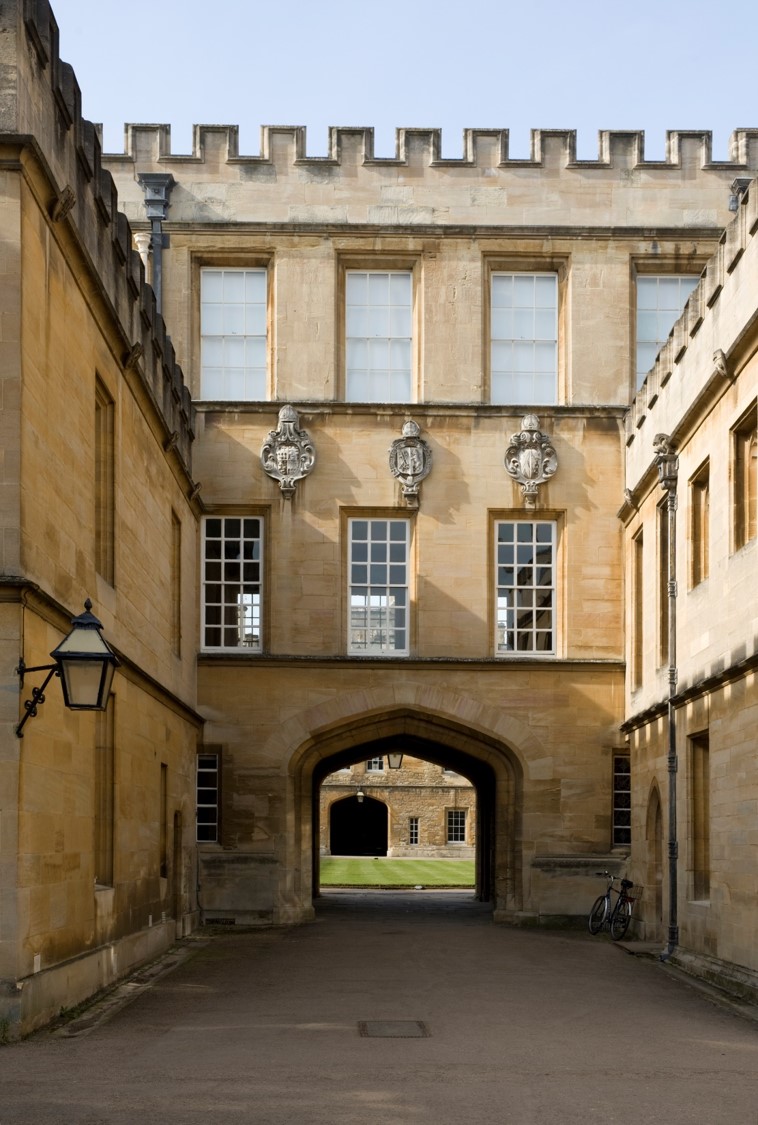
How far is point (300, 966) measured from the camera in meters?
16.6

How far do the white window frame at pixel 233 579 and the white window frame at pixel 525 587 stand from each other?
11.2ft

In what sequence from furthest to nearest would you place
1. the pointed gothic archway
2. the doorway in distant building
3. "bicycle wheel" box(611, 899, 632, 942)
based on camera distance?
the doorway in distant building → the pointed gothic archway → "bicycle wheel" box(611, 899, 632, 942)

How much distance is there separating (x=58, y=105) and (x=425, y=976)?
845cm

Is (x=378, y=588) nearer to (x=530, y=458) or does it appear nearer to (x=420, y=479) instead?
(x=420, y=479)

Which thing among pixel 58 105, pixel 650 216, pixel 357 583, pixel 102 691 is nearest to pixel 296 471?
pixel 357 583

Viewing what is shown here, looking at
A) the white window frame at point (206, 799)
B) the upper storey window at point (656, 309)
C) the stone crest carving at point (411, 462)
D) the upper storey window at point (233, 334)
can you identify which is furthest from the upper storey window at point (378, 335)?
the white window frame at point (206, 799)

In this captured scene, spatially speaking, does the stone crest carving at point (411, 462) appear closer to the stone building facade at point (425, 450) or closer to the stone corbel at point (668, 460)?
the stone building facade at point (425, 450)

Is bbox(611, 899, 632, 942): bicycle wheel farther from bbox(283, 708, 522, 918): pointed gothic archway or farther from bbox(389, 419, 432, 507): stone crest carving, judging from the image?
bbox(389, 419, 432, 507): stone crest carving

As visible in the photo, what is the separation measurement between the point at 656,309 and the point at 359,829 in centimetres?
3435

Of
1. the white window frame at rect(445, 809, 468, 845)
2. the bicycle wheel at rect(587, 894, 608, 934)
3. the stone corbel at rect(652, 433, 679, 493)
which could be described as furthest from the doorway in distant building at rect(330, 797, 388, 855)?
the stone corbel at rect(652, 433, 679, 493)

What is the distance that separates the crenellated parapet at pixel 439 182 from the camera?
24453 millimetres

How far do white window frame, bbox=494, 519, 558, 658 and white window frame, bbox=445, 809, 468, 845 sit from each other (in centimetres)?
3170

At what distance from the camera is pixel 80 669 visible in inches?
423

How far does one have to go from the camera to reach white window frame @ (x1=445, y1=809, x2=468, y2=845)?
180 ft
